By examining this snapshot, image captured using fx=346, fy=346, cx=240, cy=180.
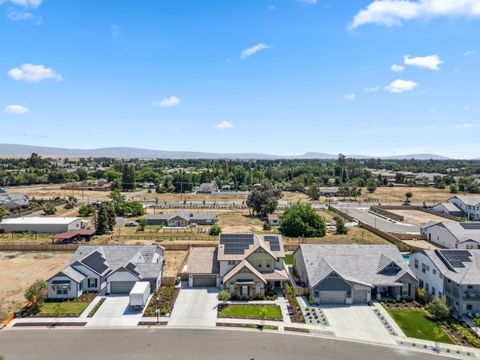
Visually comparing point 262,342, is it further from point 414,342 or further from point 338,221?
point 338,221

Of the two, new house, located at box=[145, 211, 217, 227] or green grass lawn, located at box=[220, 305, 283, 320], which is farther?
new house, located at box=[145, 211, 217, 227]

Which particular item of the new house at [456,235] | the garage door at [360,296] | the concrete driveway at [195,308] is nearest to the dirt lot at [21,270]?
the concrete driveway at [195,308]

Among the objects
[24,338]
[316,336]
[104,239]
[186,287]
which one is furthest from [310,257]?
[104,239]

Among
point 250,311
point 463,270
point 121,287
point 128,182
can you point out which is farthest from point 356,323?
point 128,182

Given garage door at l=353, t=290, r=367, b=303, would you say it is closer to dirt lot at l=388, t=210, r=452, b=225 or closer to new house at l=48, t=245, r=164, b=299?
new house at l=48, t=245, r=164, b=299

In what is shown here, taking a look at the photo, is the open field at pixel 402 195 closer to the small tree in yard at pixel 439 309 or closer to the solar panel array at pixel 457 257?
the solar panel array at pixel 457 257

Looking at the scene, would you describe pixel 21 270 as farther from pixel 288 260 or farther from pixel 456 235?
pixel 456 235

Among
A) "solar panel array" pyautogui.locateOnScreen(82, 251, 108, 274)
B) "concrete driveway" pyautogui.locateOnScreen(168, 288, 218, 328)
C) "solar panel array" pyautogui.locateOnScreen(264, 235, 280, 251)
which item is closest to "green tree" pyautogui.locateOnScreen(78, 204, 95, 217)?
"solar panel array" pyautogui.locateOnScreen(82, 251, 108, 274)
